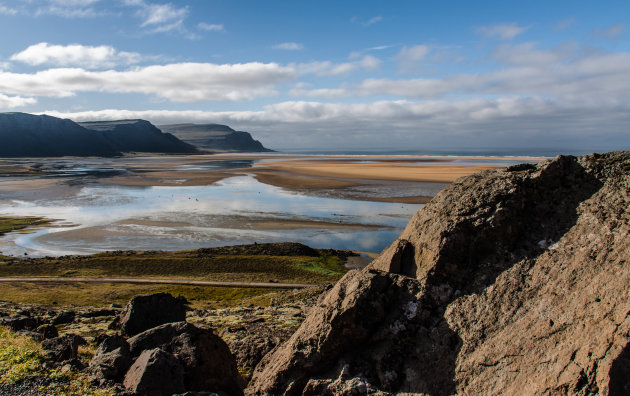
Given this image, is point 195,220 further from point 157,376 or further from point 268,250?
point 157,376

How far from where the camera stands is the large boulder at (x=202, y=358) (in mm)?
10094

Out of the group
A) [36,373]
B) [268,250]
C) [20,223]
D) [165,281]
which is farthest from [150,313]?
[20,223]

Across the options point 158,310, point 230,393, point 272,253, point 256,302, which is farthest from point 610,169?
point 272,253

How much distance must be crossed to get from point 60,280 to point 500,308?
37840mm

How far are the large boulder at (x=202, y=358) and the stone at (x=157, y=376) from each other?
46 centimetres

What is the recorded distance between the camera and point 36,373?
10.6 metres

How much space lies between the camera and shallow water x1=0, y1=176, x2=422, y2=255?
49281 mm

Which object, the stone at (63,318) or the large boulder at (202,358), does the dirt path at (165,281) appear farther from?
the large boulder at (202,358)

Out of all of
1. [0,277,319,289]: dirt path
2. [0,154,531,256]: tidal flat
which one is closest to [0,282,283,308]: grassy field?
[0,277,319,289]: dirt path

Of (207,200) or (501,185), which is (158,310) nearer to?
(501,185)

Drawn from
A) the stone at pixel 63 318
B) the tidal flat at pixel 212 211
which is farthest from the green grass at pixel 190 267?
the stone at pixel 63 318

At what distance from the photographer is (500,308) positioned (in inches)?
328

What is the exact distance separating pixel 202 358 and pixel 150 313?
861 centimetres

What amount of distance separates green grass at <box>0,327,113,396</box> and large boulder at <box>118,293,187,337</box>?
4.86 metres
